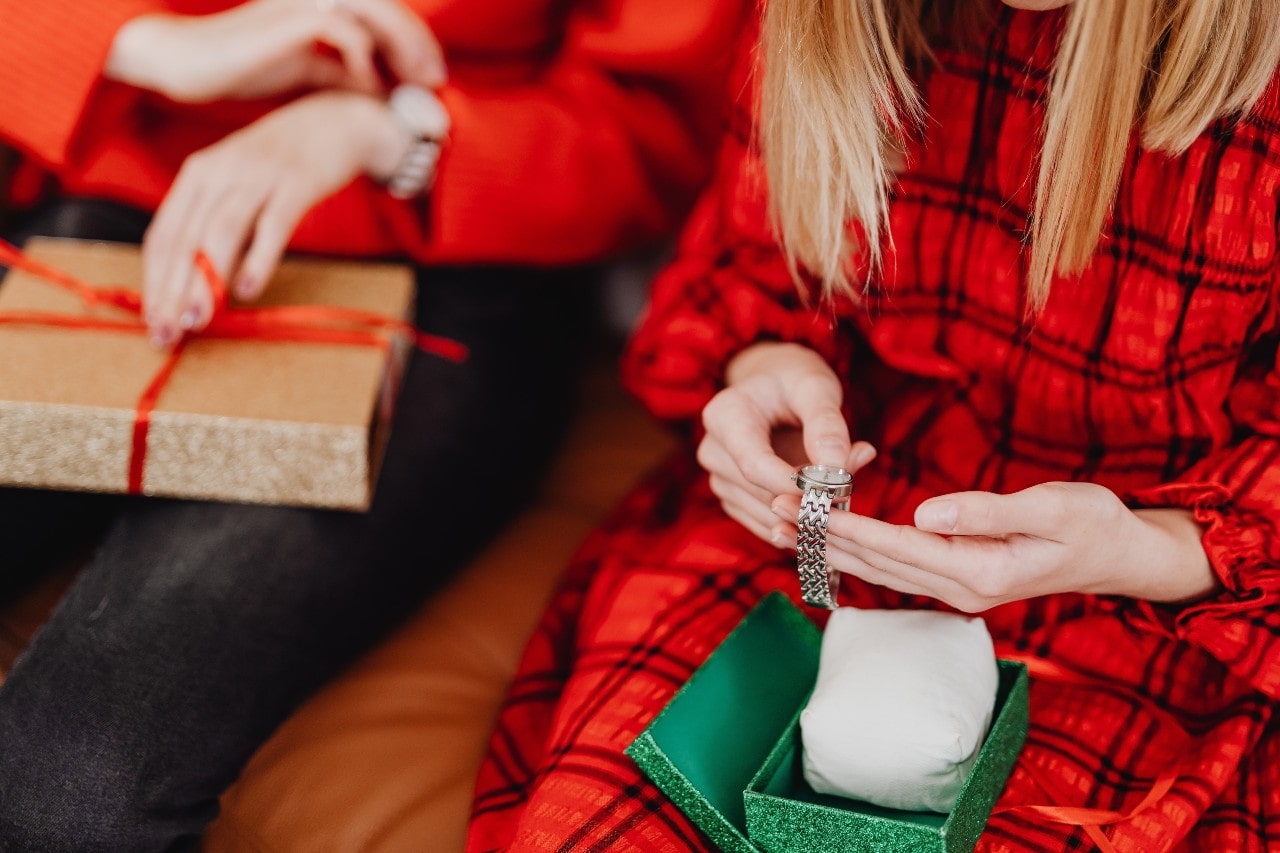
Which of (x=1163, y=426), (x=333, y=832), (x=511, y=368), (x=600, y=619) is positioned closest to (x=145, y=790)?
(x=333, y=832)

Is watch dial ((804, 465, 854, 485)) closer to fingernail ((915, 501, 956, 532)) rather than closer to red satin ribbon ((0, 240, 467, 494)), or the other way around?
fingernail ((915, 501, 956, 532))

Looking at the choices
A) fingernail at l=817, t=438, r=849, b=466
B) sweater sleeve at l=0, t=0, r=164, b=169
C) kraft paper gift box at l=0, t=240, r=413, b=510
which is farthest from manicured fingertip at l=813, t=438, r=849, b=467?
sweater sleeve at l=0, t=0, r=164, b=169

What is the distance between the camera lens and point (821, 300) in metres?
0.73

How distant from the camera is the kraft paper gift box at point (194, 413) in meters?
0.67

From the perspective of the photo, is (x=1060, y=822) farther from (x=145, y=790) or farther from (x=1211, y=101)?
(x=145, y=790)

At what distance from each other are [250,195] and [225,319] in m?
0.10

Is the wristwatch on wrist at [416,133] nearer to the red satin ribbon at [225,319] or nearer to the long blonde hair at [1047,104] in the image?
the red satin ribbon at [225,319]

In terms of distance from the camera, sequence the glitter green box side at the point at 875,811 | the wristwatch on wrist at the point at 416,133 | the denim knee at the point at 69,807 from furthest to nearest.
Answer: the wristwatch on wrist at the point at 416,133, the denim knee at the point at 69,807, the glitter green box side at the point at 875,811

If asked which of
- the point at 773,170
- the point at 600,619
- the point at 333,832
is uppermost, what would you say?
the point at 773,170

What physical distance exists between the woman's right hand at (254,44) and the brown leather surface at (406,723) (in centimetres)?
39

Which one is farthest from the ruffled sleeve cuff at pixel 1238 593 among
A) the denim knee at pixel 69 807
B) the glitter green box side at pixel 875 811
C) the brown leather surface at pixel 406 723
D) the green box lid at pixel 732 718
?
the denim knee at pixel 69 807

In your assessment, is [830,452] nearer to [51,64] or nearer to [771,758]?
[771,758]

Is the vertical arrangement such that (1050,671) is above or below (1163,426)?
below

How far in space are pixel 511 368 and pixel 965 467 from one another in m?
0.39
